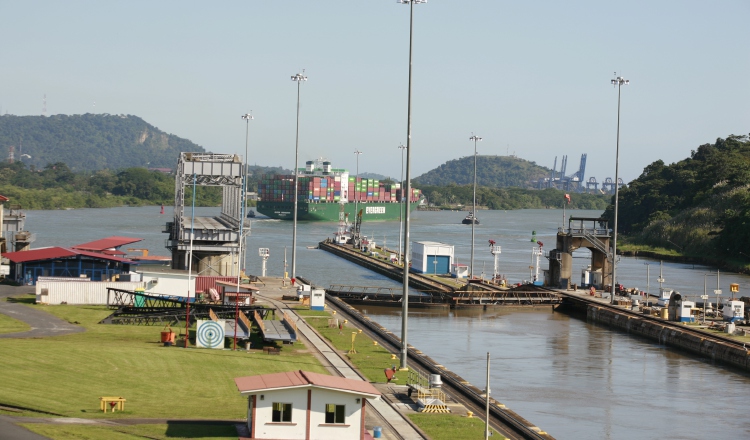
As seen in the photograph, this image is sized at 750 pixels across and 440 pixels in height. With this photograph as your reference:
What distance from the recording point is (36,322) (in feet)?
136

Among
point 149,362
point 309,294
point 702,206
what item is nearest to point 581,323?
point 309,294

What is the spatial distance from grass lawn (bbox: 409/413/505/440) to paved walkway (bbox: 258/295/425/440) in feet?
1.45

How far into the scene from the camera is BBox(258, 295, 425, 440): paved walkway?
2550cm

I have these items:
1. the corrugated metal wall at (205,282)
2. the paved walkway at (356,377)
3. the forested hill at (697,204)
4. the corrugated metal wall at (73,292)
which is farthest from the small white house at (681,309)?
the forested hill at (697,204)

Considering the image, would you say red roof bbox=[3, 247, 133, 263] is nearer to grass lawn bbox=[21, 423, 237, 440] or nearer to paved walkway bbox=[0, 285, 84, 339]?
paved walkway bbox=[0, 285, 84, 339]

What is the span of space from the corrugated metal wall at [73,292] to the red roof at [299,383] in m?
27.9

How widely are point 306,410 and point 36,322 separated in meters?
22.7

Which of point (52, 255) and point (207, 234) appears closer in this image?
point (52, 255)

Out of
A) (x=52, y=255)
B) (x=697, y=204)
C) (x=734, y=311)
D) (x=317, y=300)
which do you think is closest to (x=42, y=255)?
(x=52, y=255)

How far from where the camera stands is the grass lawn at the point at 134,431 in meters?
22.0

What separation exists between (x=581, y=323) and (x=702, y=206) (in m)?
82.4

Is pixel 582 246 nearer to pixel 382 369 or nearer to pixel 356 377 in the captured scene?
pixel 382 369

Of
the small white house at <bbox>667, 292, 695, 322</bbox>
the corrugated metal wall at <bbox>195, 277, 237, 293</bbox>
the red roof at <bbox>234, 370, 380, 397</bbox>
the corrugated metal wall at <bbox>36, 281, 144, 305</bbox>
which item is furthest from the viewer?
the corrugated metal wall at <bbox>195, 277, 237, 293</bbox>

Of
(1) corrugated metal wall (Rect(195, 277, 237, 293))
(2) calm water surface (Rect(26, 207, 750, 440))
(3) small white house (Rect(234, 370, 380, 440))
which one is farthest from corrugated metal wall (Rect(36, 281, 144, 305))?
(3) small white house (Rect(234, 370, 380, 440))
